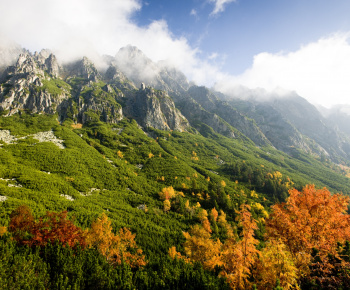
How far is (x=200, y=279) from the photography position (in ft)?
42.4

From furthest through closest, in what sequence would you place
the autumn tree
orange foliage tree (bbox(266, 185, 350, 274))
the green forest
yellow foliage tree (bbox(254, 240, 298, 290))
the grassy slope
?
1. the grassy slope
2. orange foliage tree (bbox(266, 185, 350, 274))
3. the autumn tree
4. yellow foliage tree (bbox(254, 240, 298, 290))
5. the green forest

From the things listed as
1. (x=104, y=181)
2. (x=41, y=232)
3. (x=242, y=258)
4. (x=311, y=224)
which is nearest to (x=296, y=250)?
(x=311, y=224)

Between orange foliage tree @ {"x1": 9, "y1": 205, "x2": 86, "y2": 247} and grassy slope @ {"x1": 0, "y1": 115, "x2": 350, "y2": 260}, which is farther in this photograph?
grassy slope @ {"x1": 0, "y1": 115, "x2": 350, "y2": 260}

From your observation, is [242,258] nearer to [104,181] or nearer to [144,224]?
[144,224]

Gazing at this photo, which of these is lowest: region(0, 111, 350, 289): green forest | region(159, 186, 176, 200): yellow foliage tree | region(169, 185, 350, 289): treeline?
region(159, 186, 176, 200): yellow foliage tree

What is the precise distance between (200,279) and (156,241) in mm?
48611

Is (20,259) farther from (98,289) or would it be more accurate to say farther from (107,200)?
(107,200)

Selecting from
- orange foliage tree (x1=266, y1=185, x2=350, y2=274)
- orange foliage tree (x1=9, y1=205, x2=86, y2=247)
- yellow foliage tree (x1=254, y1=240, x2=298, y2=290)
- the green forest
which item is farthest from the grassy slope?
orange foliage tree (x1=266, y1=185, x2=350, y2=274)

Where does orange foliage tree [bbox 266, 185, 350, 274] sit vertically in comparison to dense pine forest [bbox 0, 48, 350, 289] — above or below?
above

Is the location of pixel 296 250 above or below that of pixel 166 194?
above

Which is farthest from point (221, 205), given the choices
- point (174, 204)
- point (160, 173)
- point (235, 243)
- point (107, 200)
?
point (235, 243)

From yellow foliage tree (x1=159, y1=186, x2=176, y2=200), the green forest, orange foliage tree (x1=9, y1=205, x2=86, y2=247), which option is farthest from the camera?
yellow foliage tree (x1=159, y1=186, x2=176, y2=200)

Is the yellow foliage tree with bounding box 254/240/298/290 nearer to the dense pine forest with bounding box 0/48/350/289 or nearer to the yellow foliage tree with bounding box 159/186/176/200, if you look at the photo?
the dense pine forest with bounding box 0/48/350/289

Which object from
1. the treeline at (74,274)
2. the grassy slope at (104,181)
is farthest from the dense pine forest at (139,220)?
the grassy slope at (104,181)
